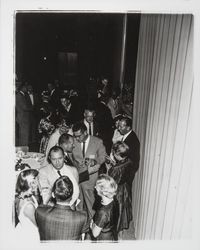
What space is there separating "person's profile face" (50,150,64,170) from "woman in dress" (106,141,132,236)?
0.24m

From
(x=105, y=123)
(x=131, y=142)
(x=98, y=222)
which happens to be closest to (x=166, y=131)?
(x=131, y=142)

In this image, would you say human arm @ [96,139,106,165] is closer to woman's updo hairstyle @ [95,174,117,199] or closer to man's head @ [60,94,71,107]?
woman's updo hairstyle @ [95,174,117,199]

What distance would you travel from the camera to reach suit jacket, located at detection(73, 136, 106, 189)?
1791 millimetres

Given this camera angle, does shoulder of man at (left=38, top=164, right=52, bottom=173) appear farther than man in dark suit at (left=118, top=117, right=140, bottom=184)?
No

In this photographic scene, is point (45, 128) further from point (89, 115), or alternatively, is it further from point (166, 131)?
point (166, 131)

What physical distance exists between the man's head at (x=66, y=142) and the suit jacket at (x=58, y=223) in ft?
1.02

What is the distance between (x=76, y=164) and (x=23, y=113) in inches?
15.2

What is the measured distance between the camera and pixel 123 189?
188 centimetres

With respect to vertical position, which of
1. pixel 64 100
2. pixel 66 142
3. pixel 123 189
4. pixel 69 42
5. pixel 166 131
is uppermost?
pixel 69 42

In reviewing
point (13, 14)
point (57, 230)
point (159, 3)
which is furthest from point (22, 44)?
point (57, 230)

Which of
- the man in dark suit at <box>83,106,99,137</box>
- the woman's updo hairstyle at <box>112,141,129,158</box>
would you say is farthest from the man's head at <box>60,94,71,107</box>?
the woman's updo hairstyle at <box>112,141,129,158</box>

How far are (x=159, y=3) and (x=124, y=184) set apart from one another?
0.93 m

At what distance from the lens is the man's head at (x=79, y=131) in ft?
5.97

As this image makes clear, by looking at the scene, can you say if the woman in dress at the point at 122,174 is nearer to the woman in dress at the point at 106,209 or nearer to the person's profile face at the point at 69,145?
the woman in dress at the point at 106,209
